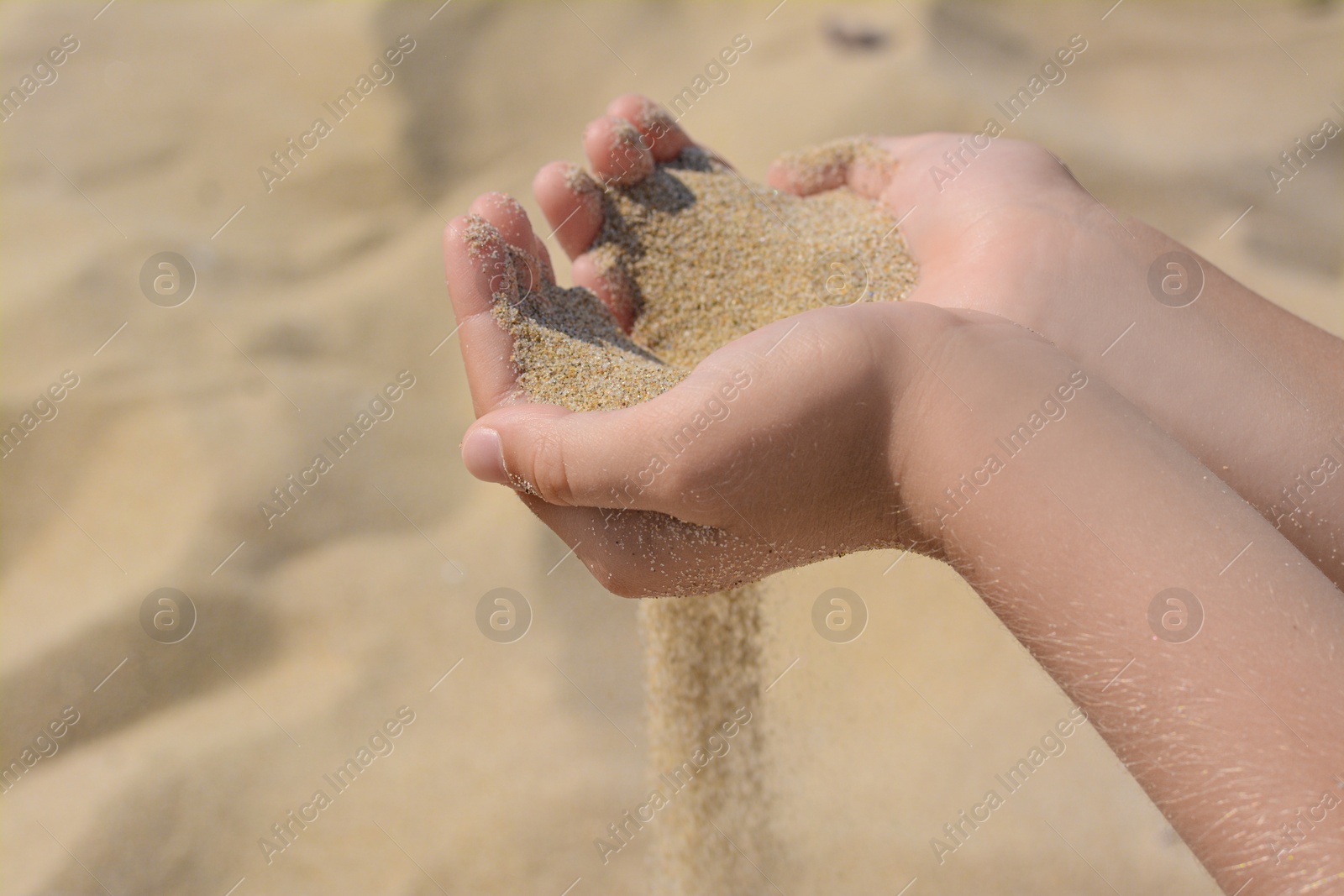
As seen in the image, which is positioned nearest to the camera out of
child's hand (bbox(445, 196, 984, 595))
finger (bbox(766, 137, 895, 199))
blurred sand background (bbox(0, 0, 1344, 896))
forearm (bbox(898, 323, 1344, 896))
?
forearm (bbox(898, 323, 1344, 896))

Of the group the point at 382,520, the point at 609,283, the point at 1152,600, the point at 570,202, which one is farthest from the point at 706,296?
the point at 382,520

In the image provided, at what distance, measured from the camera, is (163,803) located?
7.39 ft

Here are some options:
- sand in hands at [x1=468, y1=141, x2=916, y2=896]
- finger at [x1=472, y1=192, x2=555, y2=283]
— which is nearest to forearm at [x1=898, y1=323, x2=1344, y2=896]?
sand in hands at [x1=468, y1=141, x2=916, y2=896]

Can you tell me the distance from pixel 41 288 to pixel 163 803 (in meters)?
1.67

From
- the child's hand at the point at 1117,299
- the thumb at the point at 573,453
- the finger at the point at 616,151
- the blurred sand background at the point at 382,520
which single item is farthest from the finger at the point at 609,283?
the blurred sand background at the point at 382,520

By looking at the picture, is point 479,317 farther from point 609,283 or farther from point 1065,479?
point 1065,479

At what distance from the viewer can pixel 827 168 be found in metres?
2.22

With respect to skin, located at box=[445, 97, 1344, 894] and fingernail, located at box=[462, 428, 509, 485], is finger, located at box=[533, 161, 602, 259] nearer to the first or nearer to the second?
skin, located at box=[445, 97, 1344, 894]

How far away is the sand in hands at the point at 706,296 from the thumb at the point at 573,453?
29 cm

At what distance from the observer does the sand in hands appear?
6.01ft

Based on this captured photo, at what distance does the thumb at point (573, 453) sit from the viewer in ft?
4.12

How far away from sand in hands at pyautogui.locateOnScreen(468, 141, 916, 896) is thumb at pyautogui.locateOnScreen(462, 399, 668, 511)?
0.94ft

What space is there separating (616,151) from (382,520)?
1.38 metres

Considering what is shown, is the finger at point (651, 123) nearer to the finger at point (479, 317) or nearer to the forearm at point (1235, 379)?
the finger at point (479, 317)
